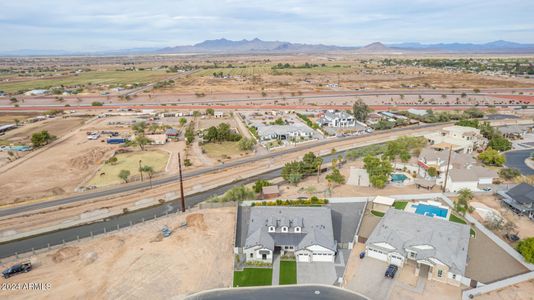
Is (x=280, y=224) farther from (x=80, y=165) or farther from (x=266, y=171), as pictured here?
(x=80, y=165)

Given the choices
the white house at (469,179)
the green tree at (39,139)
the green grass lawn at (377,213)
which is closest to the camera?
the green grass lawn at (377,213)

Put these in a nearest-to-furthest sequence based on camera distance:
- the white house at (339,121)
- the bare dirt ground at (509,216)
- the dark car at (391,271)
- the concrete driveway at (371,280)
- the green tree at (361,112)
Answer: the concrete driveway at (371,280) → the dark car at (391,271) → the bare dirt ground at (509,216) → the white house at (339,121) → the green tree at (361,112)

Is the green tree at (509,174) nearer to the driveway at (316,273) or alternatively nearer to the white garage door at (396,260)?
the white garage door at (396,260)

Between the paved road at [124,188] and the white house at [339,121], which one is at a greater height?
the white house at [339,121]

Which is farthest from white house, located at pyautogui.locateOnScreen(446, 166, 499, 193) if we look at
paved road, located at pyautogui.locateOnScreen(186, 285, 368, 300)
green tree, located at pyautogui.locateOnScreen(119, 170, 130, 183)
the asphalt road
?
green tree, located at pyautogui.locateOnScreen(119, 170, 130, 183)

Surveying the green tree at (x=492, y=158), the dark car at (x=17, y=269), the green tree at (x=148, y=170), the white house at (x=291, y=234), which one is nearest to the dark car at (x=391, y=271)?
the white house at (x=291, y=234)

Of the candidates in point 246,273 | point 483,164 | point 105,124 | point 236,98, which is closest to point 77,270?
A: point 246,273

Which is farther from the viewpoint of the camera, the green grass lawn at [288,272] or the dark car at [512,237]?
the dark car at [512,237]

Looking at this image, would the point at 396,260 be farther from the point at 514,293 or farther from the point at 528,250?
the point at 528,250
